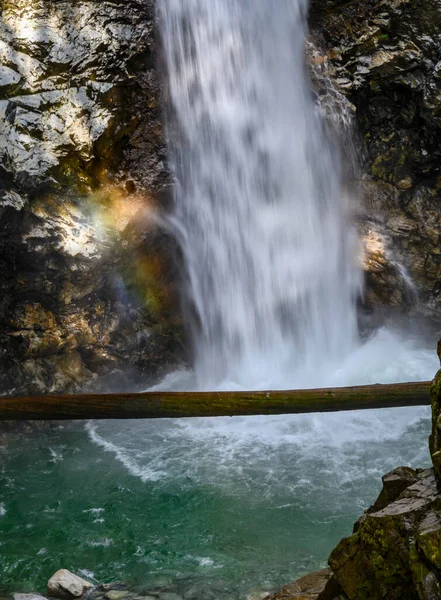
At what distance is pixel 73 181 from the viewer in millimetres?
9078

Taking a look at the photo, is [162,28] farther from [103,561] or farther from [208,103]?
[103,561]

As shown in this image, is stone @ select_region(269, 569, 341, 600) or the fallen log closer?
stone @ select_region(269, 569, 341, 600)

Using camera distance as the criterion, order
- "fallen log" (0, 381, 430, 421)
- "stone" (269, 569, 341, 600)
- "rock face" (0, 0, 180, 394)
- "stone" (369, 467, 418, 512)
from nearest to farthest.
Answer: "stone" (369, 467, 418, 512) < "stone" (269, 569, 341, 600) < "fallen log" (0, 381, 430, 421) < "rock face" (0, 0, 180, 394)

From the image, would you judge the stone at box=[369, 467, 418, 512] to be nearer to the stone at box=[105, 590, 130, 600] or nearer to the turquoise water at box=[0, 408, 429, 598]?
the turquoise water at box=[0, 408, 429, 598]

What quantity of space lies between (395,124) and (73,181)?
6.38 meters

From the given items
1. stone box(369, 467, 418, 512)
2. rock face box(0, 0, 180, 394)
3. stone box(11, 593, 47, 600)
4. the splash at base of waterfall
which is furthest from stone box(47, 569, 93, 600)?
the splash at base of waterfall

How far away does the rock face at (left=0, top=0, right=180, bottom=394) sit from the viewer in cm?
884

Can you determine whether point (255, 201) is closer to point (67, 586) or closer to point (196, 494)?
point (196, 494)

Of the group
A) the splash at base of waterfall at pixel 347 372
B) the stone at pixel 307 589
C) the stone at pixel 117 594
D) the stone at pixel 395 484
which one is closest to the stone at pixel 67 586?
the stone at pixel 117 594

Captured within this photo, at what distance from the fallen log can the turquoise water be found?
159 cm

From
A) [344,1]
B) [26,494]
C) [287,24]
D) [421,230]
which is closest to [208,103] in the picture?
[287,24]

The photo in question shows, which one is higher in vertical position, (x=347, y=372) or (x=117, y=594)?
(x=117, y=594)

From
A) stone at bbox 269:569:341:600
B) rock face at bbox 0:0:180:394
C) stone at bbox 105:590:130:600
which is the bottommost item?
stone at bbox 105:590:130:600

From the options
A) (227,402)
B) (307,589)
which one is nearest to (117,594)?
(227,402)
